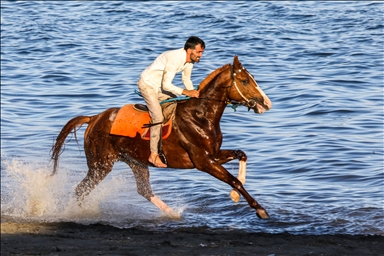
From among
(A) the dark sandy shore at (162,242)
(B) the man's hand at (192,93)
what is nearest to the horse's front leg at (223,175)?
(A) the dark sandy shore at (162,242)

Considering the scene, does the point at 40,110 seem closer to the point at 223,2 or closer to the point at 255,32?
the point at 255,32

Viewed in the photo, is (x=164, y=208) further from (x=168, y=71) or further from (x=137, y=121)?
(x=168, y=71)

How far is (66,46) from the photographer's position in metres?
32.6

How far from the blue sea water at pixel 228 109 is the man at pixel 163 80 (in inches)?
57.3

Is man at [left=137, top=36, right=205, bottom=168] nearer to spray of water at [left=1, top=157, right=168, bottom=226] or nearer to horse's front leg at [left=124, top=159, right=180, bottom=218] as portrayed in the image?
horse's front leg at [left=124, top=159, right=180, bottom=218]

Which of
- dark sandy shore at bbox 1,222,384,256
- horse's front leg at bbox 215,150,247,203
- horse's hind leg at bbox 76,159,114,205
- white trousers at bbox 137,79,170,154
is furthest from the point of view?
horse's hind leg at bbox 76,159,114,205

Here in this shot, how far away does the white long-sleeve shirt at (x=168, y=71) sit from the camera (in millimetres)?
11617

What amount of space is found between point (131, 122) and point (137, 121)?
10cm

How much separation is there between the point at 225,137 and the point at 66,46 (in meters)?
15.0

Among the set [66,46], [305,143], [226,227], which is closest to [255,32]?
[66,46]

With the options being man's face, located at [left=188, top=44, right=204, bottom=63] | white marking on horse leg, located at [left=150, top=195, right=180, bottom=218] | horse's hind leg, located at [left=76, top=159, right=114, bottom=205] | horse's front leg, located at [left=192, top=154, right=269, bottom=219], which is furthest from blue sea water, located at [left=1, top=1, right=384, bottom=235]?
man's face, located at [left=188, top=44, right=204, bottom=63]

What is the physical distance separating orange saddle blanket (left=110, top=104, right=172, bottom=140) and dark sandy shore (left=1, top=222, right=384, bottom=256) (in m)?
1.44

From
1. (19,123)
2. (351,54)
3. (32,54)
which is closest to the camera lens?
(19,123)

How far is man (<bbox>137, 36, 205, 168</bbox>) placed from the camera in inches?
456
